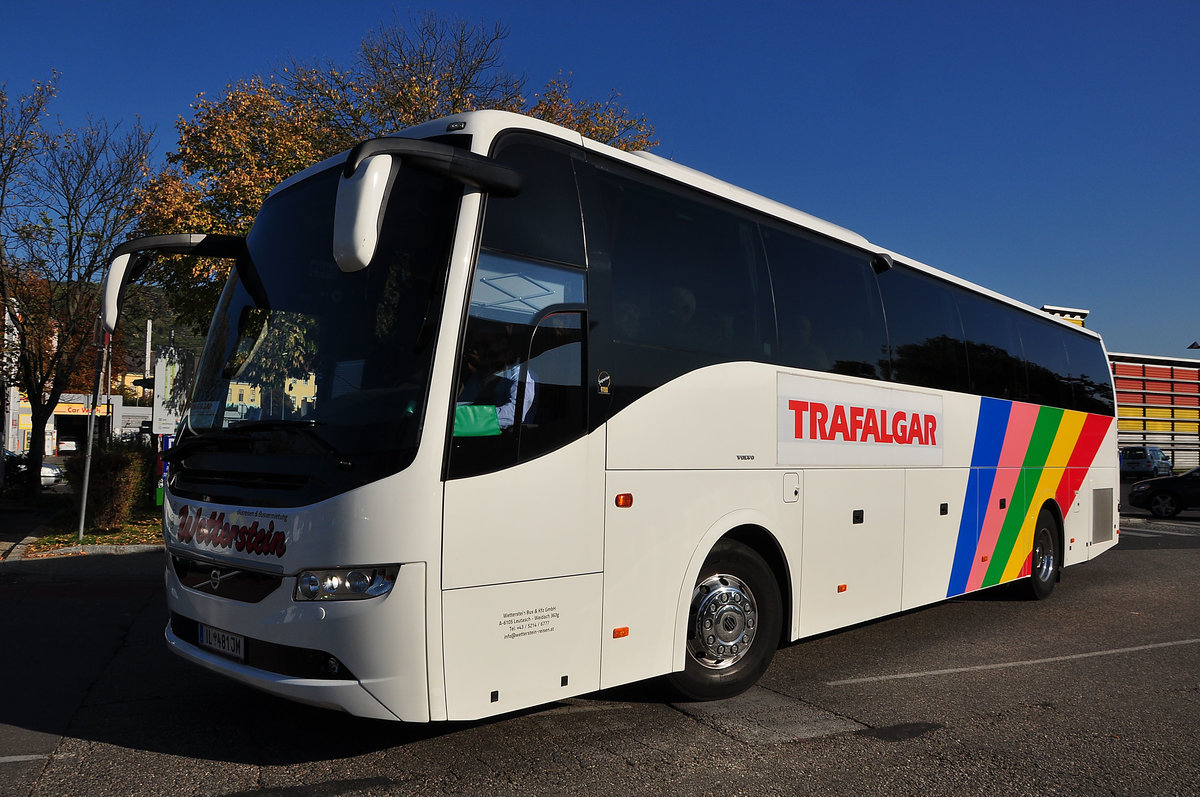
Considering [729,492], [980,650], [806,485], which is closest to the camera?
[729,492]

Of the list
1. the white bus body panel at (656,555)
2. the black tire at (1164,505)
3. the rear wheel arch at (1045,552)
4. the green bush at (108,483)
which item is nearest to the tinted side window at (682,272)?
the white bus body panel at (656,555)

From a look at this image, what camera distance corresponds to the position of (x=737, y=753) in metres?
4.80

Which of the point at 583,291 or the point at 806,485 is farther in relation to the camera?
the point at 806,485

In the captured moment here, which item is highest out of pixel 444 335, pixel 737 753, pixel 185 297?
pixel 185 297

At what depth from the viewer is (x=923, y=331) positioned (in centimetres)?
817

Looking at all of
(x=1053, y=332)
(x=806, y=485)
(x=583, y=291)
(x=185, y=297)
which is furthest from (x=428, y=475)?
(x=185, y=297)

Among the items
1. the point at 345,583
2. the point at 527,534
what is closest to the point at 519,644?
the point at 527,534

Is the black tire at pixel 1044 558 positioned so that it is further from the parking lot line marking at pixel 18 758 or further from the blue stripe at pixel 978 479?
the parking lot line marking at pixel 18 758

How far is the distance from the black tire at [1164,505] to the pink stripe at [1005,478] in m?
17.9

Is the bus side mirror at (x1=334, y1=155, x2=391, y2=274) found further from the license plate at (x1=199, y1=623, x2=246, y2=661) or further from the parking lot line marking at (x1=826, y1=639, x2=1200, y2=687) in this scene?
the parking lot line marking at (x1=826, y1=639, x2=1200, y2=687)

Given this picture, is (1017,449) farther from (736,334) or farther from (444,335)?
(444,335)

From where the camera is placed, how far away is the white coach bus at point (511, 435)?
410 centimetres

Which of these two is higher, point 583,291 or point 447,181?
point 447,181

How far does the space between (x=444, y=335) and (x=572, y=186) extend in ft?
4.15
